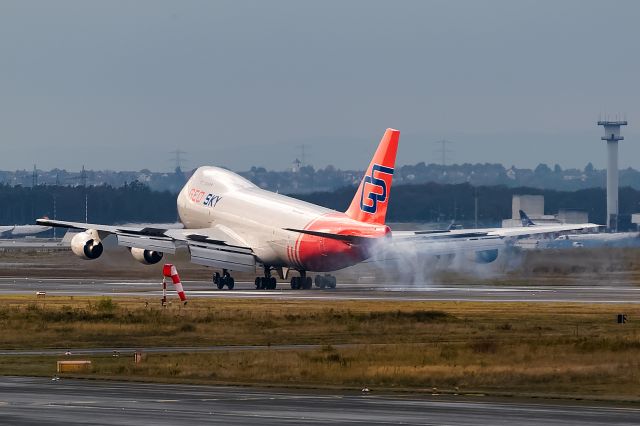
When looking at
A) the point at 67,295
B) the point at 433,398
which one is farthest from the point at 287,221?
the point at 433,398

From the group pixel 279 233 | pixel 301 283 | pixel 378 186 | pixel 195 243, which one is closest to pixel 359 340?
pixel 378 186

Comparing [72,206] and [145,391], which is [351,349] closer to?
[145,391]

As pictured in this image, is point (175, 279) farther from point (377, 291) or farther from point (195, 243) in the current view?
point (195, 243)

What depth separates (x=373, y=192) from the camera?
88438 millimetres

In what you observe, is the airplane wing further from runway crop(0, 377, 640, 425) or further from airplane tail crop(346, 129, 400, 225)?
runway crop(0, 377, 640, 425)

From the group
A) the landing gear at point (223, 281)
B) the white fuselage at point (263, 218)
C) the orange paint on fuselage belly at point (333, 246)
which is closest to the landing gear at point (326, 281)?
the white fuselage at point (263, 218)

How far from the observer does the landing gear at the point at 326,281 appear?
95.2 meters

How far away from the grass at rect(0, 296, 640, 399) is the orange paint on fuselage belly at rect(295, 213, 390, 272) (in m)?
9.36

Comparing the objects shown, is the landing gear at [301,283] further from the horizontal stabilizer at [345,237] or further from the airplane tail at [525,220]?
the airplane tail at [525,220]

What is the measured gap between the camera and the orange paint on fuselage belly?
86125mm

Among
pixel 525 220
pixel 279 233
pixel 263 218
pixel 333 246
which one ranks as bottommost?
pixel 333 246

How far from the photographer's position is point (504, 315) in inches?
2630

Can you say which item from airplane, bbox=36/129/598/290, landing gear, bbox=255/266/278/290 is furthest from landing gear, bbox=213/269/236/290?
landing gear, bbox=255/266/278/290

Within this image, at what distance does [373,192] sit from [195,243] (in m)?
13.0
